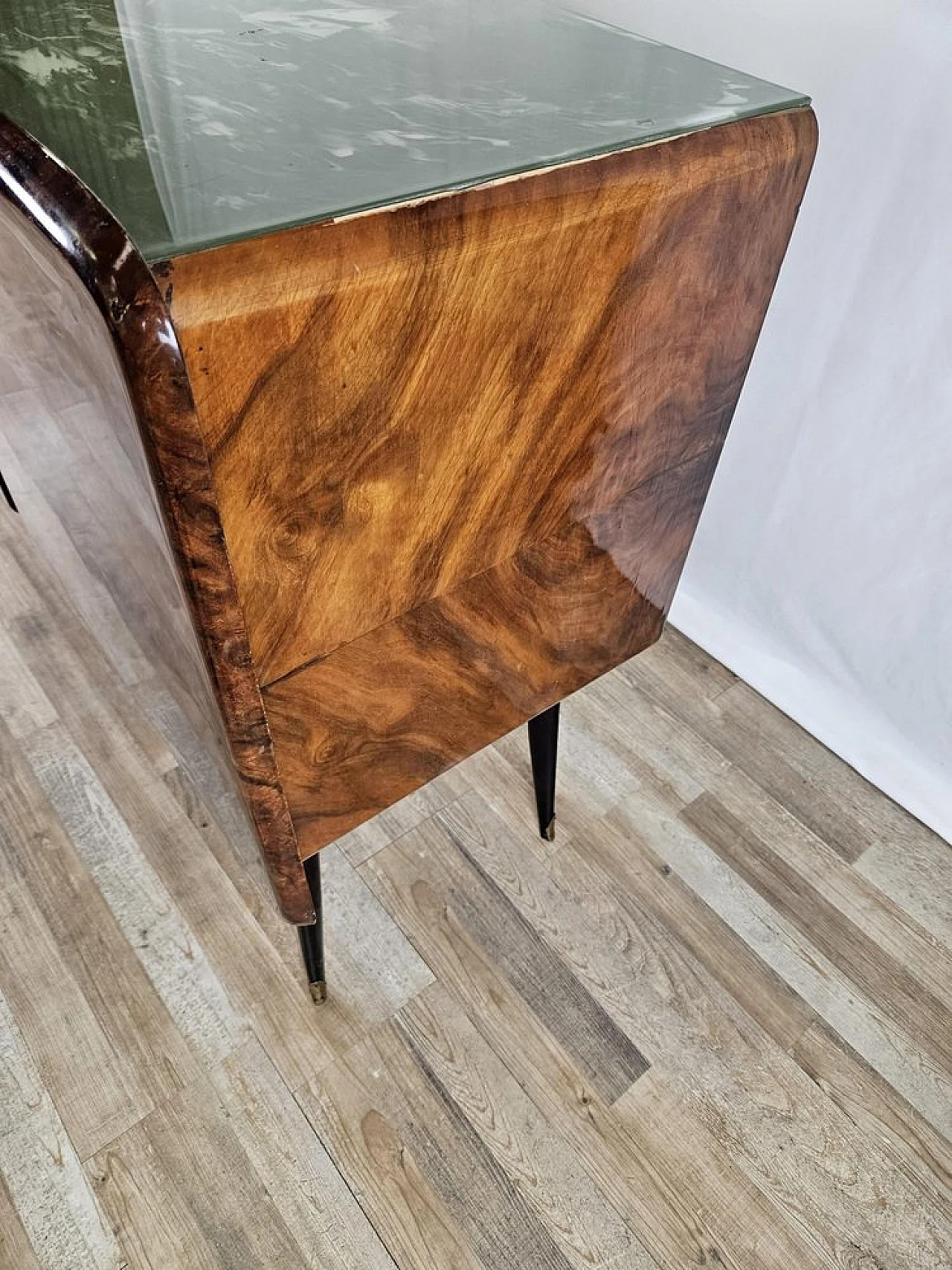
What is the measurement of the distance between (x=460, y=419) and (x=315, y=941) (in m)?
0.53

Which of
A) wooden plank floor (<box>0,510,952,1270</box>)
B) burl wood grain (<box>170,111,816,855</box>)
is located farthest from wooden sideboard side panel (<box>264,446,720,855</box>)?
wooden plank floor (<box>0,510,952,1270</box>)

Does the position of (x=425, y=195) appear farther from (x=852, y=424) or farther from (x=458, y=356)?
(x=852, y=424)

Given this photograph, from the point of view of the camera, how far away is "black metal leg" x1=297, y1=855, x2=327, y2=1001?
69 cm

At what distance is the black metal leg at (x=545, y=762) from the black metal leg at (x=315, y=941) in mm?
249

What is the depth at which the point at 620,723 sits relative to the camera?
1.14 meters

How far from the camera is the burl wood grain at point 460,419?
1.17 feet

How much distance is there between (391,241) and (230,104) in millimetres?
160

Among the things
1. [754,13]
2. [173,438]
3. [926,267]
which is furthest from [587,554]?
[754,13]

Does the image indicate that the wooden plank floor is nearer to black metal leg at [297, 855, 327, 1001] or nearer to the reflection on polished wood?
black metal leg at [297, 855, 327, 1001]

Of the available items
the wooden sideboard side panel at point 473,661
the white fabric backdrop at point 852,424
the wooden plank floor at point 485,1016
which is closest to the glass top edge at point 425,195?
the wooden sideboard side panel at point 473,661

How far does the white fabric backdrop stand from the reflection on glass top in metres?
0.33

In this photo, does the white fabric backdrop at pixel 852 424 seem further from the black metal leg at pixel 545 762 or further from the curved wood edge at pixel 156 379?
the curved wood edge at pixel 156 379

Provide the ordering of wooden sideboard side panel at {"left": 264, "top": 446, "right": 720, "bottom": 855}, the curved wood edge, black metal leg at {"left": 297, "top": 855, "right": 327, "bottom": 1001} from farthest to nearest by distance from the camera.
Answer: black metal leg at {"left": 297, "top": 855, "right": 327, "bottom": 1001}
wooden sideboard side panel at {"left": 264, "top": 446, "right": 720, "bottom": 855}
the curved wood edge

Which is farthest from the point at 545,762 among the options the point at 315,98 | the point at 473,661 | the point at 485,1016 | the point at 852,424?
→ the point at 315,98
